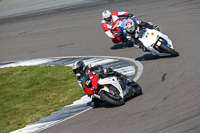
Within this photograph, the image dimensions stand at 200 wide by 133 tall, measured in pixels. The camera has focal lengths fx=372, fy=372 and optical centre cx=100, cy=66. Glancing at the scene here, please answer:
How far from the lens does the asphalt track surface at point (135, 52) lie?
7.54m

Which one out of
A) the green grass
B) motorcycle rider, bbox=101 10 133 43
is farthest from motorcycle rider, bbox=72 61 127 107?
motorcycle rider, bbox=101 10 133 43

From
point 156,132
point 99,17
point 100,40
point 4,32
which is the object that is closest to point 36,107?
point 156,132

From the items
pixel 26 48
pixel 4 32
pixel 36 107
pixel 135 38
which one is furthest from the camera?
pixel 4 32

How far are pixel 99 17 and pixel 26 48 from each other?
523 cm

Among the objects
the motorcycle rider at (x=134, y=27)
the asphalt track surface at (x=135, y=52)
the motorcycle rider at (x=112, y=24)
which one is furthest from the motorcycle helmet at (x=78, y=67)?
the motorcycle rider at (x=112, y=24)

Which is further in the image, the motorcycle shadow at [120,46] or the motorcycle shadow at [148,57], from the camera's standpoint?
the motorcycle shadow at [120,46]

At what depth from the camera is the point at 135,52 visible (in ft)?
47.9

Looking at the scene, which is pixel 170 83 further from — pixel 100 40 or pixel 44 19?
pixel 44 19

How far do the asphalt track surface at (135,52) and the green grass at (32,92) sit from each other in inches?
68.9

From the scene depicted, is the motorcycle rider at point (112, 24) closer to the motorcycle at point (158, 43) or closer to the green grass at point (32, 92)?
the green grass at point (32, 92)

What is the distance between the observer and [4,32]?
80.5 ft

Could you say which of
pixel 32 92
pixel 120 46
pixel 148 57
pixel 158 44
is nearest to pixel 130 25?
pixel 148 57

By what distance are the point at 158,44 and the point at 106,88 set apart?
4.01 meters

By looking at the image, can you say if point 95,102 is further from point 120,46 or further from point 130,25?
Answer: point 120,46
